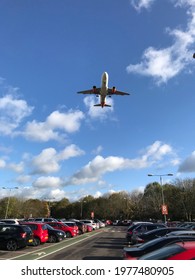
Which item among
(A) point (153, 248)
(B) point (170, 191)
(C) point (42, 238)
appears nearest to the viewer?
(A) point (153, 248)

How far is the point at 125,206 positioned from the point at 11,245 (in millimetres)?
95717

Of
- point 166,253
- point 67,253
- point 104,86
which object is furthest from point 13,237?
point 104,86

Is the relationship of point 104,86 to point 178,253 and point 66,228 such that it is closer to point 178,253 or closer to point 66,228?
point 66,228

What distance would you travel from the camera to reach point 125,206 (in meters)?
114

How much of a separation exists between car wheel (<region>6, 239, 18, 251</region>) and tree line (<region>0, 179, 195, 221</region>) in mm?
58630

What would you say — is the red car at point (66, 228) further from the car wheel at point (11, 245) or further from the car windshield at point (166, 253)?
Result: the car windshield at point (166, 253)

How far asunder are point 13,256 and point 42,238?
22.9ft

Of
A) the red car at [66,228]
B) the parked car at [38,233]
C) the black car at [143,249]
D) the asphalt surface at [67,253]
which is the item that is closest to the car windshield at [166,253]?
the black car at [143,249]

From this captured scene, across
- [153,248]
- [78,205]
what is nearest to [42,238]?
[153,248]

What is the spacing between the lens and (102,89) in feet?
128

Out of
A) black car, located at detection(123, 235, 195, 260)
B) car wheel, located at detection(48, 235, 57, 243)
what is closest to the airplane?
car wheel, located at detection(48, 235, 57, 243)

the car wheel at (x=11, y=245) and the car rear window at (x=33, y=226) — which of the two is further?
the car rear window at (x=33, y=226)

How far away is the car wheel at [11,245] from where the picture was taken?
20234 mm
